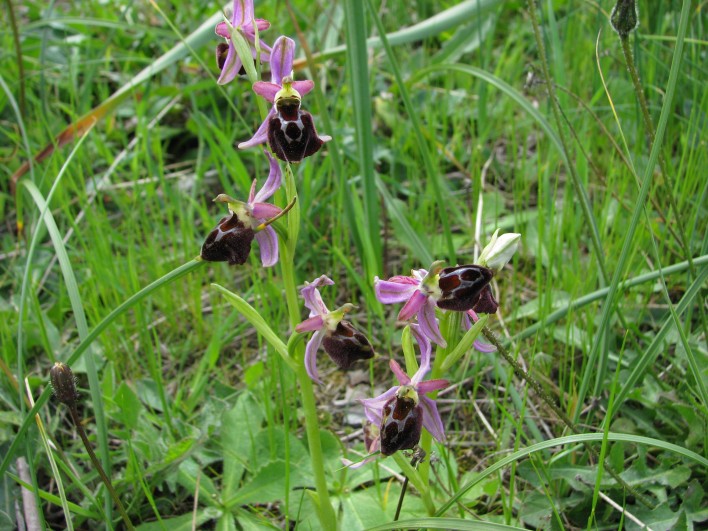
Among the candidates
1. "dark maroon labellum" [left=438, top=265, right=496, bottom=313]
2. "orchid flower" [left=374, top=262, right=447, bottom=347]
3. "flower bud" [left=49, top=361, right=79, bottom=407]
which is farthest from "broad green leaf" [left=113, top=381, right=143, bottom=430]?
"dark maroon labellum" [left=438, top=265, right=496, bottom=313]

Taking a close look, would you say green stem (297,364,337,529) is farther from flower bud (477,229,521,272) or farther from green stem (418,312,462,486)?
flower bud (477,229,521,272)

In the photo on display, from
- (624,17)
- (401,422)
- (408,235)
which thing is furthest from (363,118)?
(401,422)

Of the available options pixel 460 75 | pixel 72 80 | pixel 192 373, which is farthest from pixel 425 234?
pixel 72 80

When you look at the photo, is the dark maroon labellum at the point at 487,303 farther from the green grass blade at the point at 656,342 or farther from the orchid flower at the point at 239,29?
the orchid flower at the point at 239,29

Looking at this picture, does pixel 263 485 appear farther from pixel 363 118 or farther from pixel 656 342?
pixel 363 118

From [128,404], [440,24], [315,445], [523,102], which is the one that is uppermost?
[440,24]
